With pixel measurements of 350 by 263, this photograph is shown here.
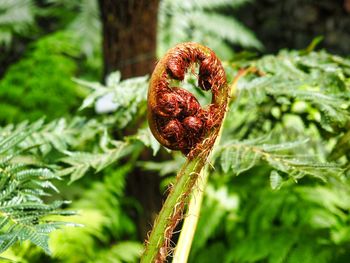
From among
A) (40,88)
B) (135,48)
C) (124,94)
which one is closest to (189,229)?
(124,94)

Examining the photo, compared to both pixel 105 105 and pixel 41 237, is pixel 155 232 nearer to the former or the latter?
pixel 41 237

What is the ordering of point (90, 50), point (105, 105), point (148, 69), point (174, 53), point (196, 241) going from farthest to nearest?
point (90, 50) < point (148, 69) < point (105, 105) < point (196, 241) < point (174, 53)

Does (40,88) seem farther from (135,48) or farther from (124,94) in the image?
(124,94)

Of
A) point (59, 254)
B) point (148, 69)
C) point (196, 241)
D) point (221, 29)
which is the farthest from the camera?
point (221, 29)

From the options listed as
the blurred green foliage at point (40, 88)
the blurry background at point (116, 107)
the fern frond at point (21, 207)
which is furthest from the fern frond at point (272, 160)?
the blurred green foliage at point (40, 88)

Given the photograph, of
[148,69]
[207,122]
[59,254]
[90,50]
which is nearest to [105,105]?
[148,69]

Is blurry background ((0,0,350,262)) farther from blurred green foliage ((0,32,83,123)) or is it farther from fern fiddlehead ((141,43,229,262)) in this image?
fern fiddlehead ((141,43,229,262))
